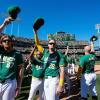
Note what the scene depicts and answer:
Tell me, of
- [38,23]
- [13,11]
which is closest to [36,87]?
[38,23]

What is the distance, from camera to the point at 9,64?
229 inches

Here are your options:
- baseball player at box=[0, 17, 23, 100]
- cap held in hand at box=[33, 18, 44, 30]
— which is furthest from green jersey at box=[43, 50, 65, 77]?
baseball player at box=[0, 17, 23, 100]

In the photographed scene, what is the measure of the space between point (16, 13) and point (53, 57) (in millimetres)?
1676

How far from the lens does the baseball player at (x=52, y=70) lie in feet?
21.3

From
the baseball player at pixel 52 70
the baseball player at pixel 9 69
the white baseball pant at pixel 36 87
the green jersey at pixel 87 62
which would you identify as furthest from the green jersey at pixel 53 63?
the green jersey at pixel 87 62

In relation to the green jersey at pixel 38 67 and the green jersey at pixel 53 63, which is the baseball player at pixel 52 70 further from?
the green jersey at pixel 38 67

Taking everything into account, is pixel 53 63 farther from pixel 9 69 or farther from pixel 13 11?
pixel 13 11

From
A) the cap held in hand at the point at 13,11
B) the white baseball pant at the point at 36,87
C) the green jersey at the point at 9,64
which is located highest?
the cap held in hand at the point at 13,11

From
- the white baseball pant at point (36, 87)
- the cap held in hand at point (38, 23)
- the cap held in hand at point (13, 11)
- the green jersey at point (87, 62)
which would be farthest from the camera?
the green jersey at point (87, 62)

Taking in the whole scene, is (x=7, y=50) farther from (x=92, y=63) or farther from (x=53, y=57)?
(x=92, y=63)

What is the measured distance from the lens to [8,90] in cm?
565

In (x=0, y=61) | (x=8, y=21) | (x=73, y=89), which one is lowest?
(x=73, y=89)

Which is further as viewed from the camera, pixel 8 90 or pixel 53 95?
pixel 53 95

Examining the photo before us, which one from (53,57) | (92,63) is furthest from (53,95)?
(92,63)
